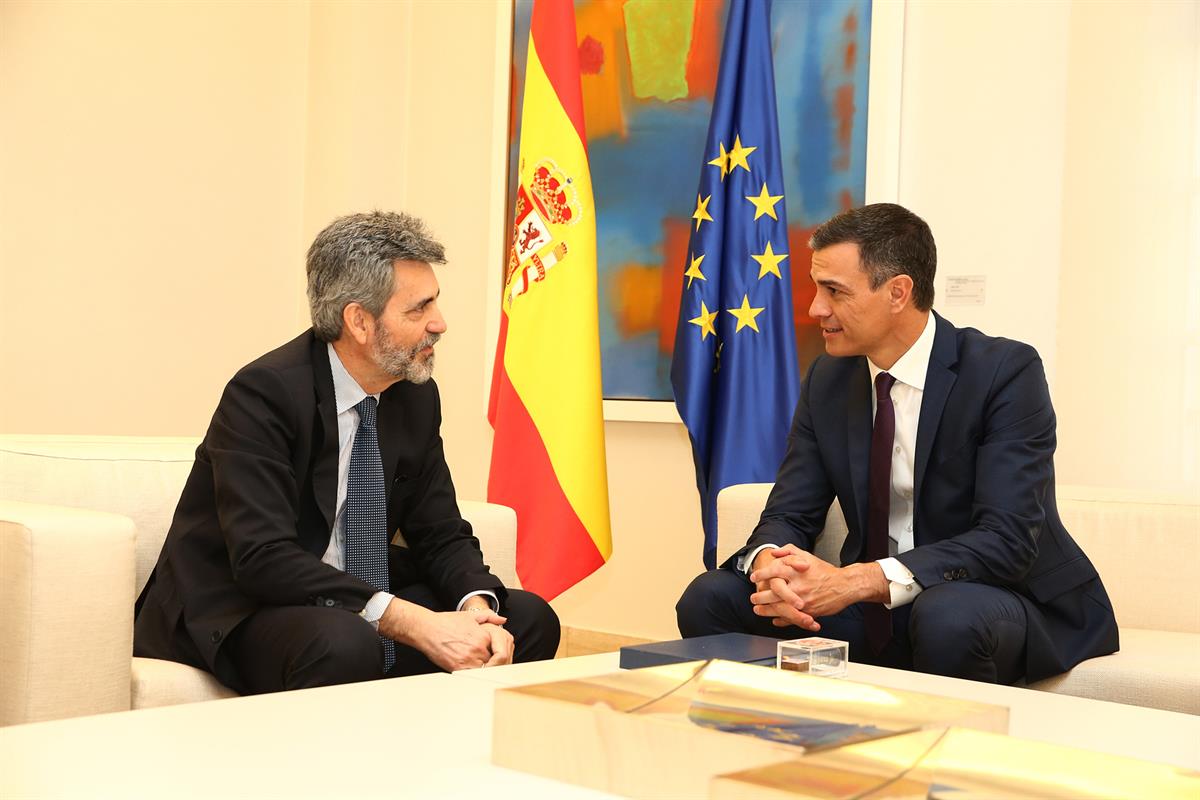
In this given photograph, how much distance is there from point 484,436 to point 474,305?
1.83ft

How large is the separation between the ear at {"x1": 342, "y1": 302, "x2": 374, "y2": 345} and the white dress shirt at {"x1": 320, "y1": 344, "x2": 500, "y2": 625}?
60mm

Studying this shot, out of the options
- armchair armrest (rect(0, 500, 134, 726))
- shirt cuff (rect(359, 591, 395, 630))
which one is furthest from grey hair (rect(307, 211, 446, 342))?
armchair armrest (rect(0, 500, 134, 726))

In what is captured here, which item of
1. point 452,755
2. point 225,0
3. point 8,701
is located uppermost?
point 225,0

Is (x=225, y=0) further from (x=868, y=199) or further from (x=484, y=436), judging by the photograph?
(x=868, y=199)

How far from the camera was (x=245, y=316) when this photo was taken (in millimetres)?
5148

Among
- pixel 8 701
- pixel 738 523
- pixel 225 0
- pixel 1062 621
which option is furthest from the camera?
pixel 225 0

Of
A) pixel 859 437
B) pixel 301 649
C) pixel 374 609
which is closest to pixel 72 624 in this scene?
pixel 301 649

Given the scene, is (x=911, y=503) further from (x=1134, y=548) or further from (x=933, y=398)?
(x=1134, y=548)

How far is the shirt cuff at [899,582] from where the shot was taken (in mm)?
2418

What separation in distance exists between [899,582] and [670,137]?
8.46 ft

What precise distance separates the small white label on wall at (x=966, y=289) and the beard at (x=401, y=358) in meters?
2.08

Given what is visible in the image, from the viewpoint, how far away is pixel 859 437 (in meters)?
2.65

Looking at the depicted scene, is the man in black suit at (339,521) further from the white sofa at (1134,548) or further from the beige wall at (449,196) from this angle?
the beige wall at (449,196)

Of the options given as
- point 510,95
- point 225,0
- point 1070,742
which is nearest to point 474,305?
point 510,95
